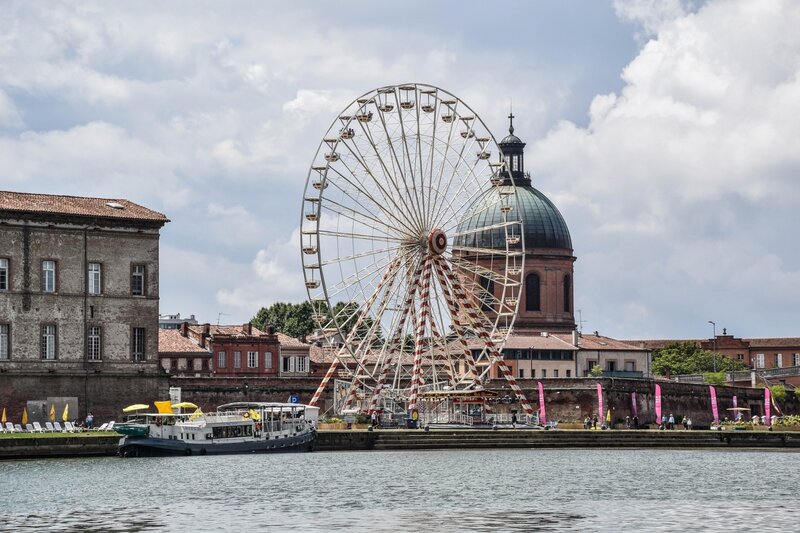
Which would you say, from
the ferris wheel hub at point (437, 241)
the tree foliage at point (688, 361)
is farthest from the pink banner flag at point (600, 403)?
the tree foliage at point (688, 361)

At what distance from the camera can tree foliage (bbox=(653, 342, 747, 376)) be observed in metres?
180

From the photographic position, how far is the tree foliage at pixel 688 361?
180 m

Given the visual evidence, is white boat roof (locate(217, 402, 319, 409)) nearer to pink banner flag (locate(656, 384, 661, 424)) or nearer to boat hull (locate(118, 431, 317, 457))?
boat hull (locate(118, 431, 317, 457))

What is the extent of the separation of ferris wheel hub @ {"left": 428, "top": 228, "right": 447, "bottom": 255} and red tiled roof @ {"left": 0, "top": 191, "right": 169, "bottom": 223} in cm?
1684

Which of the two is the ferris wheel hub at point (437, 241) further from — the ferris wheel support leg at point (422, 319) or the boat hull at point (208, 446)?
the boat hull at point (208, 446)

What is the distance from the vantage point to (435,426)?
10194cm

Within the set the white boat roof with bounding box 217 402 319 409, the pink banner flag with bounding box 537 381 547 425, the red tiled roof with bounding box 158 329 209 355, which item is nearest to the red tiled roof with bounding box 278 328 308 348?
the red tiled roof with bounding box 158 329 209 355

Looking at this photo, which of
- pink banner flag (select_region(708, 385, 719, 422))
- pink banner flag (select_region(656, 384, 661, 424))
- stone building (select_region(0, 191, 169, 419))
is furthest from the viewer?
pink banner flag (select_region(708, 385, 719, 422))

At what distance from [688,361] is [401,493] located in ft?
413

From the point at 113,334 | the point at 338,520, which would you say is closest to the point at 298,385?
the point at 113,334

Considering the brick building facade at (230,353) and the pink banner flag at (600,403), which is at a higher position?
the brick building facade at (230,353)

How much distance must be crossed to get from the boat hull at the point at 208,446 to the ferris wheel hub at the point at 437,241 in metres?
16.9

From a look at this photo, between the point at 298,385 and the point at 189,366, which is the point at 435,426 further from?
the point at 189,366

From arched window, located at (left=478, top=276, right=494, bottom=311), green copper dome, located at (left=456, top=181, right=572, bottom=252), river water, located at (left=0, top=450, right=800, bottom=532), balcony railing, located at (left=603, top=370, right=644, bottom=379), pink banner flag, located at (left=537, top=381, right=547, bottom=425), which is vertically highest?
green copper dome, located at (left=456, top=181, right=572, bottom=252)
